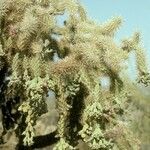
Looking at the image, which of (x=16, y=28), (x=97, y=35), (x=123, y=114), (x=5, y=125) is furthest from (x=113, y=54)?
(x=5, y=125)


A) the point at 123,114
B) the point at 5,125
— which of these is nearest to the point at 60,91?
the point at 123,114

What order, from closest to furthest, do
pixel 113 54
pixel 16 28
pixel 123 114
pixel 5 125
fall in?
1. pixel 113 54
2. pixel 16 28
3. pixel 123 114
4. pixel 5 125

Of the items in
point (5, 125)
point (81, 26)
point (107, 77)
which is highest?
point (81, 26)

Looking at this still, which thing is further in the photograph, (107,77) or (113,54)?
(107,77)

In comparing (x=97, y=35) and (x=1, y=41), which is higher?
(x=97, y=35)

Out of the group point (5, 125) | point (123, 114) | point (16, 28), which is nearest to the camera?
point (16, 28)

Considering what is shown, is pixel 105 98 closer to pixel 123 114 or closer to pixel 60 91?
pixel 60 91

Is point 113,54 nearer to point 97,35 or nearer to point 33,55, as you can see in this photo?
point 97,35
